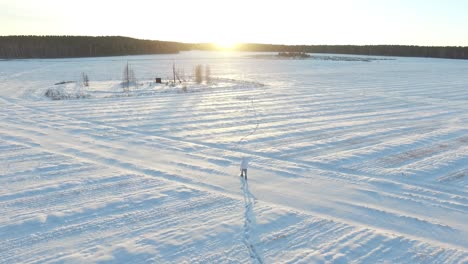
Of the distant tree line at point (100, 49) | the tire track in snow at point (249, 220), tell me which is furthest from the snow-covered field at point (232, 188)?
the distant tree line at point (100, 49)

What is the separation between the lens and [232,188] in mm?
6340

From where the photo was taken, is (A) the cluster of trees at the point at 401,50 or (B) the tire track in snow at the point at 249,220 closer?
(B) the tire track in snow at the point at 249,220

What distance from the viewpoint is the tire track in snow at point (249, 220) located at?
14.4 ft

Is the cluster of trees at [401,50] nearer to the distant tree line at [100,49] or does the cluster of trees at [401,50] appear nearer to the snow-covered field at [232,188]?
the distant tree line at [100,49]

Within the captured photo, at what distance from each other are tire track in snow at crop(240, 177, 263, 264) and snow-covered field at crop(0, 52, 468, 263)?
0.08ft

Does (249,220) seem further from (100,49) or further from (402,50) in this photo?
(402,50)

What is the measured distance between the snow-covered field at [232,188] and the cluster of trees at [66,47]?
5543cm

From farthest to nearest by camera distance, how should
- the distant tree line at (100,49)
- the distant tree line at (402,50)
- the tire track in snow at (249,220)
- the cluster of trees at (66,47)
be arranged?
the distant tree line at (402,50), the distant tree line at (100,49), the cluster of trees at (66,47), the tire track in snow at (249,220)

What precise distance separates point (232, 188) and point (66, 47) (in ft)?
232

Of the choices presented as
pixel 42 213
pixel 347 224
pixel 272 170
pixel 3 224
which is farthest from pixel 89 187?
pixel 347 224

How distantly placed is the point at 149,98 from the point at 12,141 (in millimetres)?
7755

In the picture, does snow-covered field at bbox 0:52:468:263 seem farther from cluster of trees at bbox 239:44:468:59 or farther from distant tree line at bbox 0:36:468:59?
cluster of trees at bbox 239:44:468:59

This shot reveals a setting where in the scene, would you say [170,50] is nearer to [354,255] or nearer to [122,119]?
[122,119]

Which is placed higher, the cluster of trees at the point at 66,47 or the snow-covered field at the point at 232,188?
the cluster of trees at the point at 66,47
